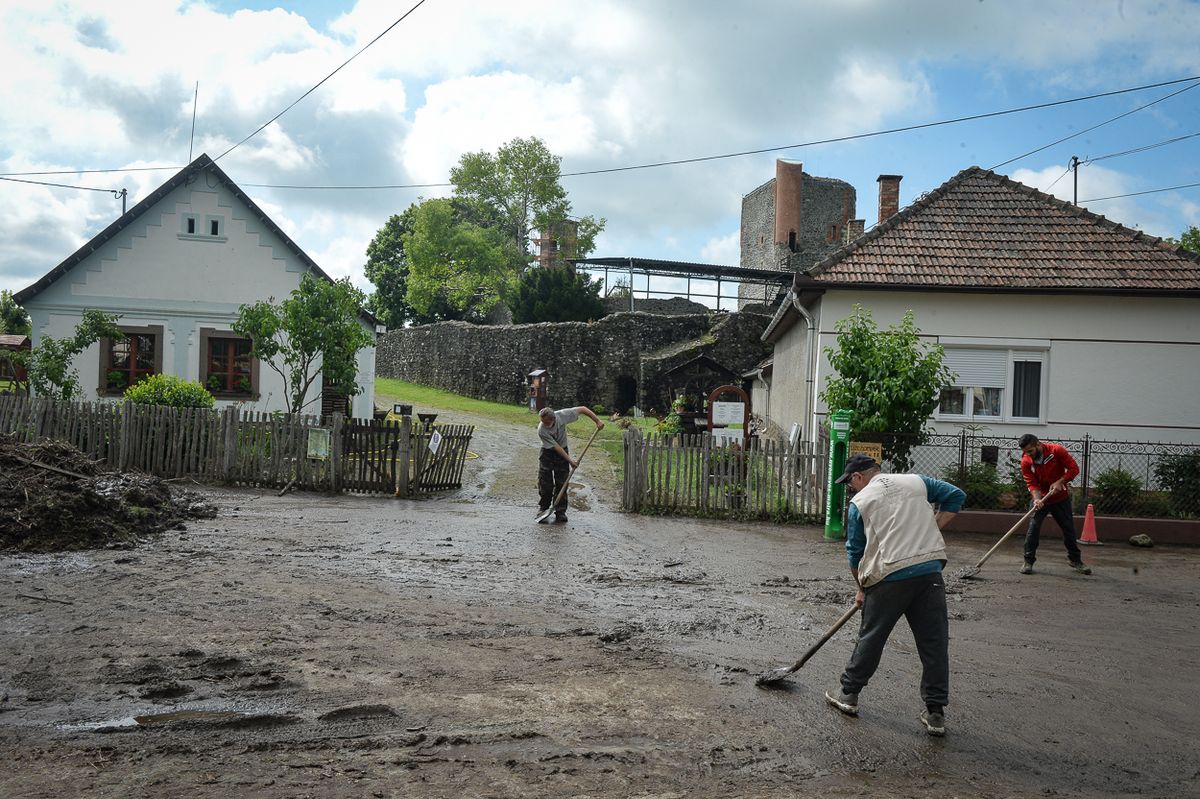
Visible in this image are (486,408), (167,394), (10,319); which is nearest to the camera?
(167,394)

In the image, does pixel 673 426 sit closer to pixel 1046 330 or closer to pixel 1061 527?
pixel 1046 330

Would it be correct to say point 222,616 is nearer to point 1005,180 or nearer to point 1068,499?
point 1068,499

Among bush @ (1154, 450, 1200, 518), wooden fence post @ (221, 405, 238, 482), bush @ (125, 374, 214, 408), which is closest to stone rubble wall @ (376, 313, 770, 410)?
bush @ (125, 374, 214, 408)

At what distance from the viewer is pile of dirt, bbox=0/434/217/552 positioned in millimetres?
9711

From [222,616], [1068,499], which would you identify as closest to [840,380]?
[1068,499]

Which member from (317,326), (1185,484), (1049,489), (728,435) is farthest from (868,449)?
(317,326)

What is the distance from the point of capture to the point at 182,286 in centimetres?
2236

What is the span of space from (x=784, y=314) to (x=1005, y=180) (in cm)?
490

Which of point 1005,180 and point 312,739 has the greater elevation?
point 1005,180

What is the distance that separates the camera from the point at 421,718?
199 inches

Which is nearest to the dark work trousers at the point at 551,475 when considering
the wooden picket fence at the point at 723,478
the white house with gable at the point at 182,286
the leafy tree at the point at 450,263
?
the wooden picket fence at the point at 723,478

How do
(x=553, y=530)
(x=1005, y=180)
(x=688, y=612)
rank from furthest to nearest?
(x=1005, y=180) < (x=553, y=530) < (x=688, y=612)

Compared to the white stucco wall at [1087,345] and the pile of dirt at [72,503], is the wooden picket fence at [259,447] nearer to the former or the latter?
the pile of dirt at [72,503]

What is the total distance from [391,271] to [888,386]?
5302cm
